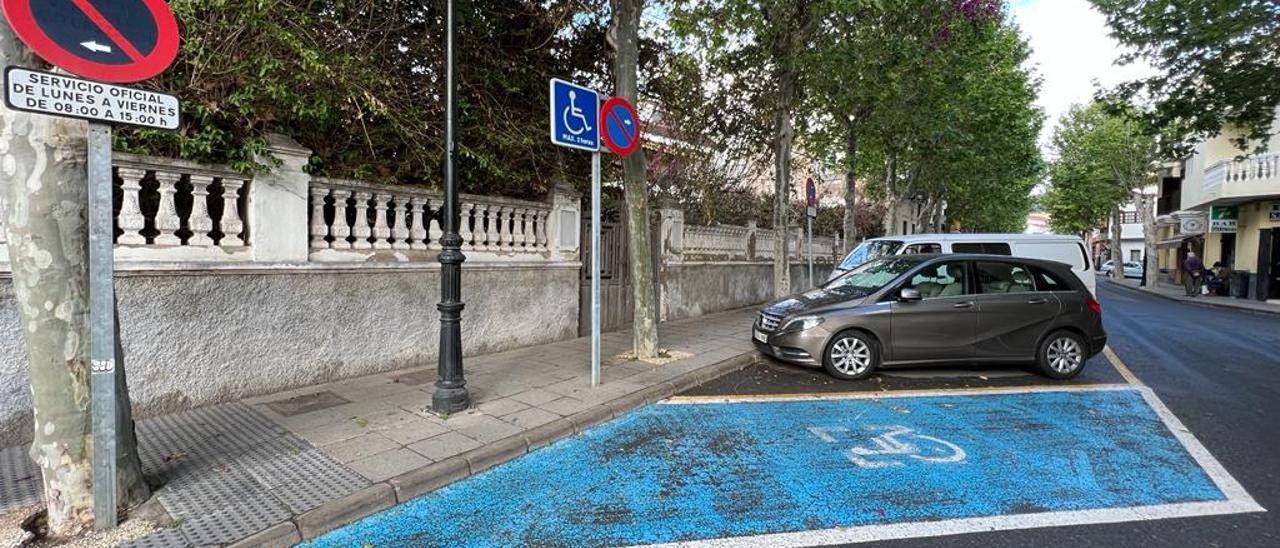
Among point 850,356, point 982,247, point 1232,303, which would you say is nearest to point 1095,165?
point 1232,303

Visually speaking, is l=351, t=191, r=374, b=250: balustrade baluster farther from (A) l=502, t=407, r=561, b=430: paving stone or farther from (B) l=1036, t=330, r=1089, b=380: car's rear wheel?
(B) l=1036, t=330, r=1089, b=380: car's rear wheel

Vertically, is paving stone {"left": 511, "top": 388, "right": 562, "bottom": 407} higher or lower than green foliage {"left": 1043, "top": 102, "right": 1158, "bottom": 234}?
lower

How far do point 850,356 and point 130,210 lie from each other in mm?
6873

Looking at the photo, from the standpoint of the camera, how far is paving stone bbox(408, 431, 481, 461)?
4223mm

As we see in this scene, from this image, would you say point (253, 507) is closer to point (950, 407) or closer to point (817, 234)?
point (950, 407)

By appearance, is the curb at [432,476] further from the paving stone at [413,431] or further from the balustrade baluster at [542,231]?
the balustrade baluster at [542,231]

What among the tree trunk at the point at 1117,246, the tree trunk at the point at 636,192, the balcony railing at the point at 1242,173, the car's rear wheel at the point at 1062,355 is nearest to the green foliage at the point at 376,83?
the tree trunk at the point at 636,192

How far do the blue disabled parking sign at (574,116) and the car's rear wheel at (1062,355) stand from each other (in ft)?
18.6

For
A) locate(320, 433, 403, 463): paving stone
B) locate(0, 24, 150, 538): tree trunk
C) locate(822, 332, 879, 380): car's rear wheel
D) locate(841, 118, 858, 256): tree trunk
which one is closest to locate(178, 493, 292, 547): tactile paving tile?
locate(0, 24, 150, 538): tree trunk

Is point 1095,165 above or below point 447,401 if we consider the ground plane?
above

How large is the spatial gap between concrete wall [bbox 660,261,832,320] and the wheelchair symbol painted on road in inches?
240

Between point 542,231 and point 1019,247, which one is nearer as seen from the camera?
point 542,231

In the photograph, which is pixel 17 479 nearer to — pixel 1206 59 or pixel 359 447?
pixel 359 447

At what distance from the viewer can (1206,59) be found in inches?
Result: 342
